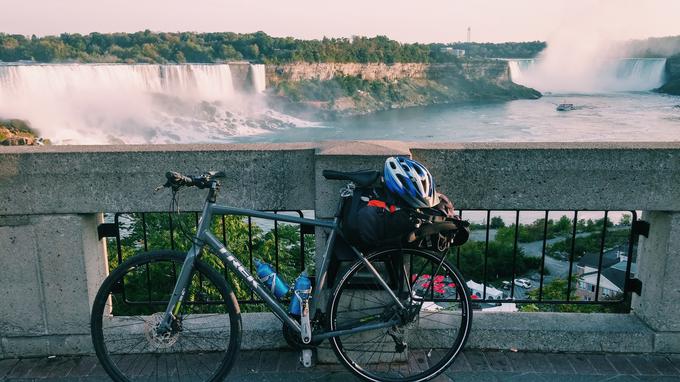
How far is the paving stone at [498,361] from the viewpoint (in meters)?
3.93

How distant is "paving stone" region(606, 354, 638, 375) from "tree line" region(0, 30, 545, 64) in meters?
98.5

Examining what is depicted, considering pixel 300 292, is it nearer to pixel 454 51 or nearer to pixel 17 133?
pixel 17 133

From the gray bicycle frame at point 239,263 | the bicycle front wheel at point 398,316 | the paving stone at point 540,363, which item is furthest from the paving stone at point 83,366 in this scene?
the paving stone at point 540,363

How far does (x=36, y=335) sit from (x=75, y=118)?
74.2 metres

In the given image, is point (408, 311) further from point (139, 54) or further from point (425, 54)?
point (425, 54)

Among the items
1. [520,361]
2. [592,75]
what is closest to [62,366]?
[520,361]

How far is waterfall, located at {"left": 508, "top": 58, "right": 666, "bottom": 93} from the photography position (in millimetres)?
121312

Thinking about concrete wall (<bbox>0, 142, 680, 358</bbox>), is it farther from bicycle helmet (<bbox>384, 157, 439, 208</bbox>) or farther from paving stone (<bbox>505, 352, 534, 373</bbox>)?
paving stone (<bbox>505, 352, 534, 373</bbox>)

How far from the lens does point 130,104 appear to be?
76.8m

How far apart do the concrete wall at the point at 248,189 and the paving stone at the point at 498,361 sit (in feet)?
3.22

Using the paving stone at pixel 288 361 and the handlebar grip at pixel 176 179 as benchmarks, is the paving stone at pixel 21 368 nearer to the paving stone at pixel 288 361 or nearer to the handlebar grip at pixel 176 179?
the paving stone at pixel 288 361

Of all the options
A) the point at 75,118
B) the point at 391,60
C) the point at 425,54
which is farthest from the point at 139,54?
the point at 425,54

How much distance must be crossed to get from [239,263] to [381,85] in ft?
390

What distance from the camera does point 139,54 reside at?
98500 millimetres
